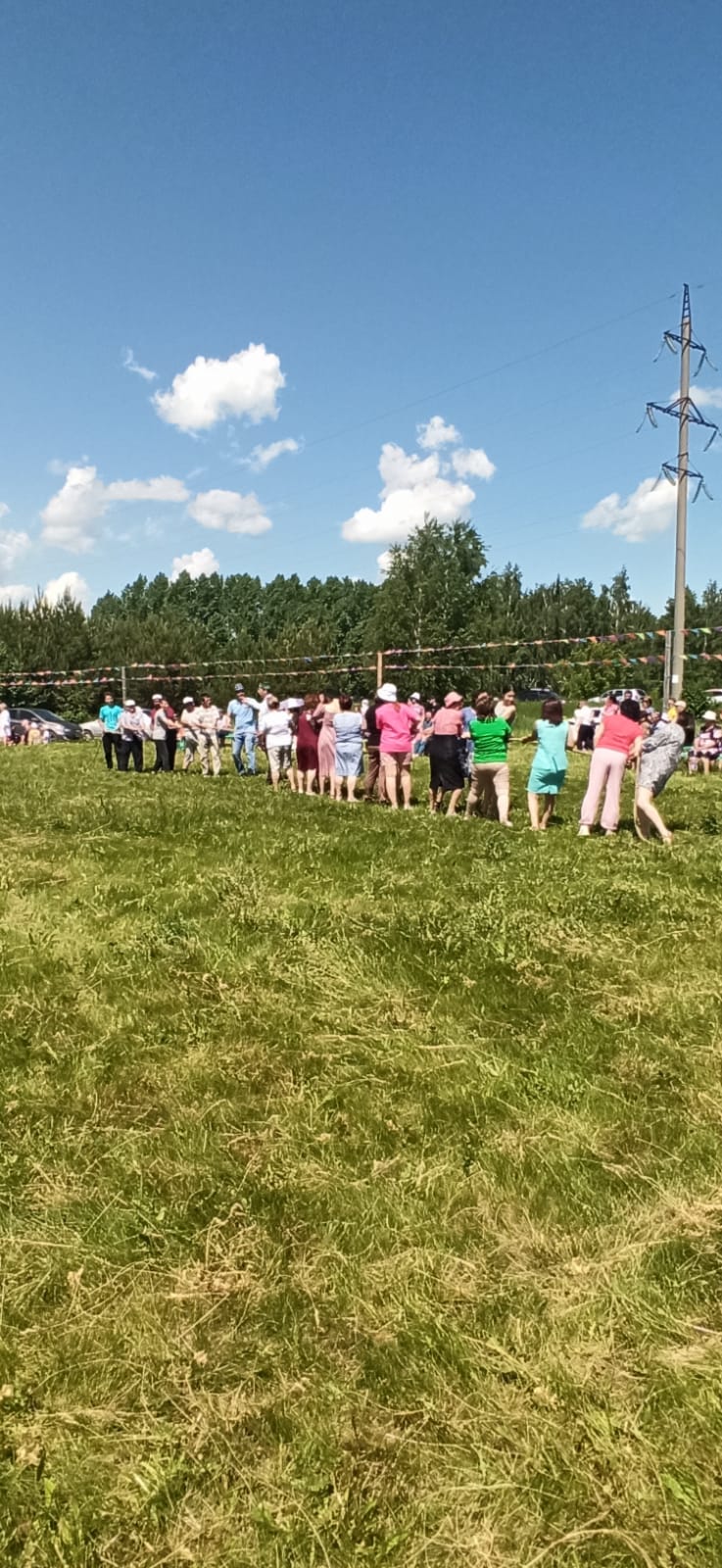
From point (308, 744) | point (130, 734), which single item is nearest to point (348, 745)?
point (308, 744)

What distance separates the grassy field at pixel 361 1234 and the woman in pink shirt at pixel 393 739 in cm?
594

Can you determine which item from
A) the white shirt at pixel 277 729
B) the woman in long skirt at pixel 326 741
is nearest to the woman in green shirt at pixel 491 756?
the woman in long skirt at pixel 326 741

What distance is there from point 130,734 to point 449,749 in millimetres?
8751

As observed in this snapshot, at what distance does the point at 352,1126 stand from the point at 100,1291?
1284 mm

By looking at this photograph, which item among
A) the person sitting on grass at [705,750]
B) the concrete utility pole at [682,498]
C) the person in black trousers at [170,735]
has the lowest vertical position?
the person sitting on grass at [705,750]

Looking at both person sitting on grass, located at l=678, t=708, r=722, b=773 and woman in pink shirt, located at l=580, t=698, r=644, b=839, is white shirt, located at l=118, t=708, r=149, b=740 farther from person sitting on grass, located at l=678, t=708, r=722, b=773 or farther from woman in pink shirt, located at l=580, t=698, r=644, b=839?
person sitting on grass, located at l=678, t=708, r=722, b=773

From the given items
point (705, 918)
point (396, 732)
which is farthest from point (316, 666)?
point (705, 918)

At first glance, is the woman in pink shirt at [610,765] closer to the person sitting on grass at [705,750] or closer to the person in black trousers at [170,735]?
the person in black trousers at [170,735]

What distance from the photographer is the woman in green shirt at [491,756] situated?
11.0 metres

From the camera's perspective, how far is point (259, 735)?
16.2 m

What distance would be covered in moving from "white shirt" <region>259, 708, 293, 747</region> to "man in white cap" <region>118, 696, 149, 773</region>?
4.02 metres

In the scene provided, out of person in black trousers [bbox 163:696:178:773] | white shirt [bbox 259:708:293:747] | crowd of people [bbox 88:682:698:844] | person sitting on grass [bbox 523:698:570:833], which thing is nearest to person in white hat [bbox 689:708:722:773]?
crowd of people [bbox 88:682:698:844]

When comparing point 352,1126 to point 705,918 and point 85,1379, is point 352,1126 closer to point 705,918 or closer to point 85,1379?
point 85,1379

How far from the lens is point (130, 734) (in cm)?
1825
